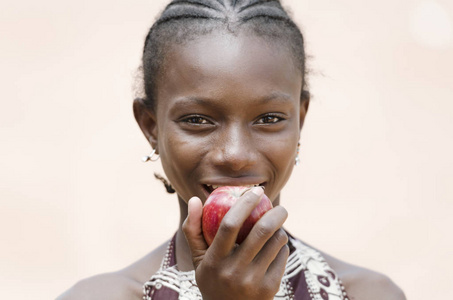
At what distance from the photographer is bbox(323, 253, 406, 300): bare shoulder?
90.0 inches

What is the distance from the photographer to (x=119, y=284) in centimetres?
219

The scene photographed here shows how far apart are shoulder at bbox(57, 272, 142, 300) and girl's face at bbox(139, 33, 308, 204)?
0.33 meters

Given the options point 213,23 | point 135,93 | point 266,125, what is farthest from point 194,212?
point 135,93

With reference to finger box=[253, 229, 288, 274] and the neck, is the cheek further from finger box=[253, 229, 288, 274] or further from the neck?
finger box=[253, 229, 288, 274]

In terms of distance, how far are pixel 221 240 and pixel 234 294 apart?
141 mm

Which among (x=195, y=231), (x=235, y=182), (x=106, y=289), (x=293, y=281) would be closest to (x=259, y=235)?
(x=195, y=231)

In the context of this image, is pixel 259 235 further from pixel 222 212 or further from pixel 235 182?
pixel 235 182

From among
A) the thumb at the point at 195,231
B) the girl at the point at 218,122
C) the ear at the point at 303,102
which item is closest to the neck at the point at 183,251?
the girl at the point at 218,122

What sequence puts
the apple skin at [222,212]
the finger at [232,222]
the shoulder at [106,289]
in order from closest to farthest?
1. the finger at [232,222]
2. the apple skin at [222,212]
3. the shoulder at [106,289]

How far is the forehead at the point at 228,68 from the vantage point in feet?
6.37

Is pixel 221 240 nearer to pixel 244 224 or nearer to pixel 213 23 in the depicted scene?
pixel 244 224

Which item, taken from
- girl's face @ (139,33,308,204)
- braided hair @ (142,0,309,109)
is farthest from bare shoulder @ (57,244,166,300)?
braided hair @ (142,0,309,109)

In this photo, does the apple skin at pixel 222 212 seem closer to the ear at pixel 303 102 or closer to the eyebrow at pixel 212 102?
the eyebrow at pixel 212 102

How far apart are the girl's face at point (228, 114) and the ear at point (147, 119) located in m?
0.18
